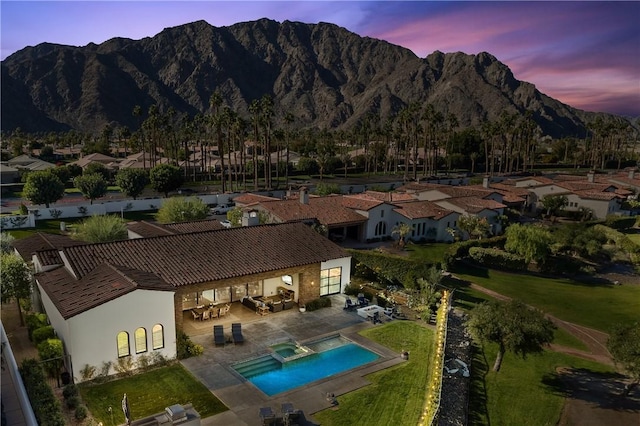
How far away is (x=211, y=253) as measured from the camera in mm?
27641

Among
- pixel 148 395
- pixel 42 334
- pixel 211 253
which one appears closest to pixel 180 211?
pixel 211 253

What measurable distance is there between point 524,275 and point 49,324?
3851 centimetres

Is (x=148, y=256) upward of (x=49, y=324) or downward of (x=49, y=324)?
upward

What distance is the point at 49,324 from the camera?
23062mm

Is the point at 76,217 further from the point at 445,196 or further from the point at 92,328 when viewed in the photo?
the point at 445,196

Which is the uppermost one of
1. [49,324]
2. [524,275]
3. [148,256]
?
[148,256]

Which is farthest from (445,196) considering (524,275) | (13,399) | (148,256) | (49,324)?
(13,399)

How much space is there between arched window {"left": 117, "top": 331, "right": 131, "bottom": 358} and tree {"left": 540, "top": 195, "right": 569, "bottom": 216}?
63764 millimetres

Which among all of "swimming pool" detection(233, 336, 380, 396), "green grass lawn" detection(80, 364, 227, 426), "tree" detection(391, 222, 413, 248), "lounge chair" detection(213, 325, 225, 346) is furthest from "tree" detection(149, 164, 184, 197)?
"green grass lawn" detection(80, 364, 227, 426)

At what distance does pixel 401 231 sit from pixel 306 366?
2933 centimetres

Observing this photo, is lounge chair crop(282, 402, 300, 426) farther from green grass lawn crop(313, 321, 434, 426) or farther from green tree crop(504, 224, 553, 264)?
green tree crop(504, 224, 553, 264)

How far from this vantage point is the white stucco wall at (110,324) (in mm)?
19594

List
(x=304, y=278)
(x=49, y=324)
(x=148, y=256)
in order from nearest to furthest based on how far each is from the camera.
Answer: (x=49, y=324), (x=148, y=256), (x=304, y=278)

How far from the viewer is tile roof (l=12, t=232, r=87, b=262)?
28.6 metres
